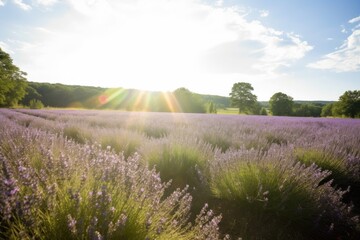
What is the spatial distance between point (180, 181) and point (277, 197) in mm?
1354

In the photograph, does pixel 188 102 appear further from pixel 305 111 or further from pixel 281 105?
pixel 305 111

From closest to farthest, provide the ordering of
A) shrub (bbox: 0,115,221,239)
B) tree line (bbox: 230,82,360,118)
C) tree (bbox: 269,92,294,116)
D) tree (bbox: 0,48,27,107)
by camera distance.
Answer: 1. shrub (bbox: 0,115,221,239)
2. tree (bbox: 0,48,27,107)
3. tree line (bbox: 230,82,360,118)
4. tree (bbox: 269,92,294,116)

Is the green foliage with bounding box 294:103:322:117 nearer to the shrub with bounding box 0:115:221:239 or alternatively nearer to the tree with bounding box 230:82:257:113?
the tree with bounding box 230:82:257:113

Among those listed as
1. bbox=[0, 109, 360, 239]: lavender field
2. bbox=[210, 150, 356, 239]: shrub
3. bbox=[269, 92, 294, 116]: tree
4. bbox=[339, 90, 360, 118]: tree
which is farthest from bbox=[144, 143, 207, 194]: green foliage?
bbox=[269, 92, 294, 116]: tree

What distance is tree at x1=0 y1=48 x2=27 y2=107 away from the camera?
129 ft

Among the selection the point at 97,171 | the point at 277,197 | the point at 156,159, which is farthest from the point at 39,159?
the point at 277,197

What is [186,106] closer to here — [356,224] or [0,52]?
[0,52]

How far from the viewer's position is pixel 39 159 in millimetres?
2508

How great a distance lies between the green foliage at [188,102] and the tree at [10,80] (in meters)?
29.2

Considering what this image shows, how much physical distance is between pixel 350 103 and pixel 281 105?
1353 cm

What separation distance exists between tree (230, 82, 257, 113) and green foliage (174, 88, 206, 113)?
9.27m

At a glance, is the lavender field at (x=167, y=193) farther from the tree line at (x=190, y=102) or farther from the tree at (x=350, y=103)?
the tree at (x=350, y=103)

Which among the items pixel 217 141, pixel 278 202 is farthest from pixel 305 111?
pixel 278 202

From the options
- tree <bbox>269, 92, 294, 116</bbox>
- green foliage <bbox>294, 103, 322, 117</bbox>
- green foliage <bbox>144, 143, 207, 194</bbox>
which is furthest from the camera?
green foliage <bbox>294, 103, 322, 117</bbox>
